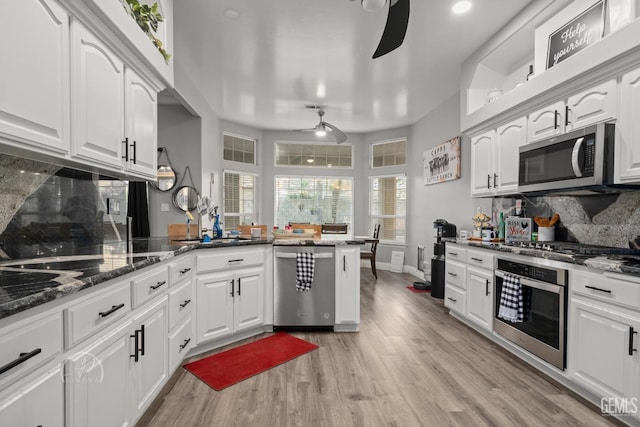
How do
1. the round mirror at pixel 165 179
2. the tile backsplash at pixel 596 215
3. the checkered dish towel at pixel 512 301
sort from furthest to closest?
the round mirror at pixel 165 179 < the checkered dish towel at pixel 512 301 < the tile backsplash at pixel 596 215

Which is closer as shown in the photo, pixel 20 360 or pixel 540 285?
pixel 20 360

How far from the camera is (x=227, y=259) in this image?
280 cm

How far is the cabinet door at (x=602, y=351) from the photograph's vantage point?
1.73 meters

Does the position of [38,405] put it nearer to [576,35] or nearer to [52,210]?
[52,210]

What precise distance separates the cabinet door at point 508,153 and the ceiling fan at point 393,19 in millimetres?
1775

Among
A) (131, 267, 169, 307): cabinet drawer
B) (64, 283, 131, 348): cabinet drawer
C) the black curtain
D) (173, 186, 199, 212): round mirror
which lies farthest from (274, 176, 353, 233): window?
(64, 283, 131, 348): cabinet drawer

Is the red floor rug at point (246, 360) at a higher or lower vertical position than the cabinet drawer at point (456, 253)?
lower

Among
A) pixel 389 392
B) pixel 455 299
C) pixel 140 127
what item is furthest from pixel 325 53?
pixel 389 392

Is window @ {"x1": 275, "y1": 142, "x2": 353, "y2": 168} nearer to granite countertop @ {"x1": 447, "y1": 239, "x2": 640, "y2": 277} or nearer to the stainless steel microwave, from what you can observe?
the stainless steel microwave

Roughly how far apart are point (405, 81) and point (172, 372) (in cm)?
410

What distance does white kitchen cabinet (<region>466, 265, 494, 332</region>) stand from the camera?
9.59 feet

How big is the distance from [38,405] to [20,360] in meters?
0.20

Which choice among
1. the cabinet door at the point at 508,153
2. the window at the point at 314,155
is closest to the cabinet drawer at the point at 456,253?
the cabinet door at the point at 508,153

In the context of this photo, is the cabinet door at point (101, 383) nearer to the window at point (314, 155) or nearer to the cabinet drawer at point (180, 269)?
the cabinet drawer at point (180, 269)
